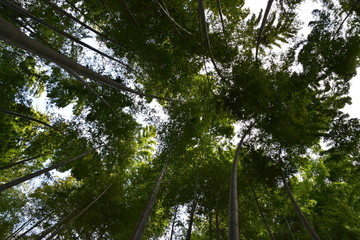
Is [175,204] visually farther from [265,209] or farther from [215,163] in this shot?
[265,209]

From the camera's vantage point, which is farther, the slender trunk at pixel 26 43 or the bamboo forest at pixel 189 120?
the bamboo forest at pixel 189 120

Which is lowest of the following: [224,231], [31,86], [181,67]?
[224,231]

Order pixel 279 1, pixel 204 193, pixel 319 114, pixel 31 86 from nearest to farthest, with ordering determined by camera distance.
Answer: pixel 279 1
pixel 319 114
pixel 204 193
pixel 31 86

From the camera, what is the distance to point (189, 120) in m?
6.30

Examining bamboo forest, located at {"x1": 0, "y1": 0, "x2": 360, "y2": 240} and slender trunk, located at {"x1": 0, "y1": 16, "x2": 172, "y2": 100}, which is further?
bamboo forest, located at {"x1": 0, "y1": 0, "x2": 360, "y2": 240}

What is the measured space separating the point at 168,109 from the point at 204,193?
9.18 feet

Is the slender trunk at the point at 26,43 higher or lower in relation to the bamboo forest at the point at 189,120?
lower

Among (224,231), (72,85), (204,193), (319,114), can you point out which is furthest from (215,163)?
(72,85)

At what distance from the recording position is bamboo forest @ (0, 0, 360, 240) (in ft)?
14.8

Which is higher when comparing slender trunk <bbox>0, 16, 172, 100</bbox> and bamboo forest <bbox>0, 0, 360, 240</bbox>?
bamboo forest <bbox>0, 0, 360, 240</bbox>

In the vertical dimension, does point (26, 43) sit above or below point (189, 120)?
below

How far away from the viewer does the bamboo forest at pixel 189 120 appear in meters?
4.52

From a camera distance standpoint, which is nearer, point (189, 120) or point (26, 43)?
point (26, 43)

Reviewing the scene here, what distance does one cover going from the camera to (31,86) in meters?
7.30
